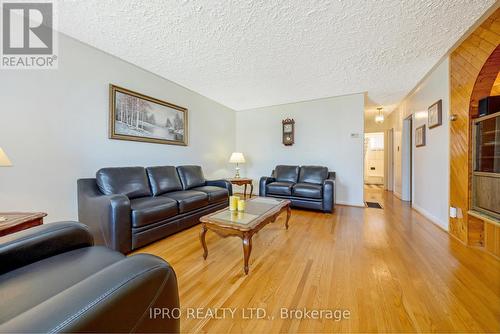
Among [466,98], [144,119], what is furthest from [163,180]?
[466,98]

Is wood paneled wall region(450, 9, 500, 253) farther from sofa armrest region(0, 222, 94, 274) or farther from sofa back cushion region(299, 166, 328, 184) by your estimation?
sofa armrest region(0, 222, 94, 274)

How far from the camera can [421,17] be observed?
187 cm

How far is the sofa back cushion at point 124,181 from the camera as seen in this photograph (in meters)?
2.29

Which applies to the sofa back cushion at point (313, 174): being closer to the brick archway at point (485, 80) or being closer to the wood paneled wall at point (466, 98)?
the wood paneled wall at point (466, 98)

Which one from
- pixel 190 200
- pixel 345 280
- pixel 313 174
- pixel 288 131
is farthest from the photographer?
pixel 288 131

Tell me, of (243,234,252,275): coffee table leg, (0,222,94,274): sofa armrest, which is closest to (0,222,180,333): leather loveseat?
(0,222,94,274): sofa armrest

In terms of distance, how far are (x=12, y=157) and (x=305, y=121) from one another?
4.54 metres

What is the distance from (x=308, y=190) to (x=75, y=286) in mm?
3327

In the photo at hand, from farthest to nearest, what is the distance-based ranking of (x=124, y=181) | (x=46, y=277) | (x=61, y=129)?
(x=124, y=181) < (x=61, y=129) < (x=46, y=277)

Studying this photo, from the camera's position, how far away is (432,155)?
2996 mm

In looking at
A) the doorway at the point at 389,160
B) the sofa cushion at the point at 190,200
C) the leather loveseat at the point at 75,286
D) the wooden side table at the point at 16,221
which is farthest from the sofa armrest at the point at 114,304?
the doorway at the point at 389,160

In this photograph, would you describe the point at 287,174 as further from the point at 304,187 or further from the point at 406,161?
the point at 406,161

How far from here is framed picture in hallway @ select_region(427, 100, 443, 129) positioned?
8.91 feet

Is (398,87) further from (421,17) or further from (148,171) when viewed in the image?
(148,171)
